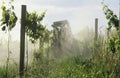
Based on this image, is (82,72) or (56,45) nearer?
(82,72)

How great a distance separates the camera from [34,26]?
52.9 ft

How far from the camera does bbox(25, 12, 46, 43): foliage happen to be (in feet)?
51.9

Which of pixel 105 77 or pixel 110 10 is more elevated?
pixel 110 10

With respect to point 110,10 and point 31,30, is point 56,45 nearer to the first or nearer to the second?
point 31,30

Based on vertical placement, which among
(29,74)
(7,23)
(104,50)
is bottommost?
(29,74)

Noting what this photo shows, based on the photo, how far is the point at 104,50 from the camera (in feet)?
42.2

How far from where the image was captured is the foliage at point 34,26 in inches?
623

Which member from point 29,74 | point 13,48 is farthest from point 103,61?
point 13,48

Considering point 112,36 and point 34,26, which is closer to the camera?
point 112,36

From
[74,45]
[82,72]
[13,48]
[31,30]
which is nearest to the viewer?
[82,72]

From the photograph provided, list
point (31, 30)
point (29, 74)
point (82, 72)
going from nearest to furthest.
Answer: point (82, 72) < point (29, 74) < point (31, 30)

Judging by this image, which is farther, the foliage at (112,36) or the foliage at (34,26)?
the foliage at (34,26)

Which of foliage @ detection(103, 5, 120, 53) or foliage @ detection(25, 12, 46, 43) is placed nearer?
foliage @ detection(103, 5, 120, 53)

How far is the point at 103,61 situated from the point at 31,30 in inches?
189
